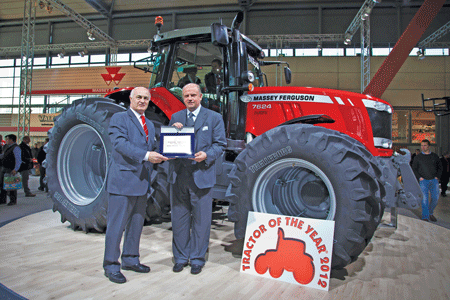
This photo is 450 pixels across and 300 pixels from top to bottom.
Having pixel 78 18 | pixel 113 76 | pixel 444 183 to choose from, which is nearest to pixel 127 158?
pixel 444 183

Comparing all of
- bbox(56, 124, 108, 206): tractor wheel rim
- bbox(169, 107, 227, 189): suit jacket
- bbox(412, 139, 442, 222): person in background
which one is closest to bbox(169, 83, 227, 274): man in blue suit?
bbox(169, 107, 227, 189): suit jacket

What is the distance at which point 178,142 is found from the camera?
8.74 feet

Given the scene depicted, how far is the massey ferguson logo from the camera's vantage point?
1533 cm

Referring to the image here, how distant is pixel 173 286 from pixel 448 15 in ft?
63.3

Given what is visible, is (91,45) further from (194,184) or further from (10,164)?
(194,184)

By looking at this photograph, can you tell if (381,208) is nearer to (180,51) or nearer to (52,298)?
(52,298)

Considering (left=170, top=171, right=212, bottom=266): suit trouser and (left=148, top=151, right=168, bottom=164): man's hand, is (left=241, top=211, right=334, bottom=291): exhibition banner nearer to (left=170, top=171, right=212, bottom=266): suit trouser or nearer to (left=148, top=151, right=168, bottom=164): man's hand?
(left=170, top=171, right=212, bottom=266): suit trouser

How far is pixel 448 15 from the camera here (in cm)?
1619

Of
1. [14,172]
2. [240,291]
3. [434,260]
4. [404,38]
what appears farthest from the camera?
[14,172]

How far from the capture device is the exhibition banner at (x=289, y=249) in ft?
8.40

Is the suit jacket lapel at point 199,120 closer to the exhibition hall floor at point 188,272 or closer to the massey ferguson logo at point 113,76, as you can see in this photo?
the exhibition hall floor at point 188,272

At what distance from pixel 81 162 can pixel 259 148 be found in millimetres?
2628

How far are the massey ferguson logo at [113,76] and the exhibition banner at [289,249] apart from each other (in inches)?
551

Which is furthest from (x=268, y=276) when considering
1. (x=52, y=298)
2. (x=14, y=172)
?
(x=14, y=172)
